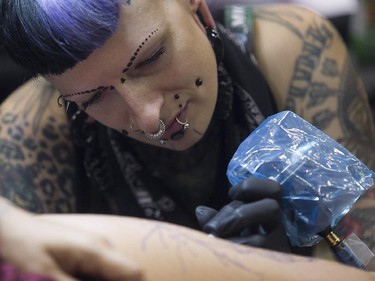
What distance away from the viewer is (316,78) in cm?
142

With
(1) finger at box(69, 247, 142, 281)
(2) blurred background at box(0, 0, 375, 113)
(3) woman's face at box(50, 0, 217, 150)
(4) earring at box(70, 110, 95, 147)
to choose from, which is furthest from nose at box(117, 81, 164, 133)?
(2) blurred background at box(0, 0, 375, 113)

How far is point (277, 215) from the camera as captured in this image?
0.89 metres

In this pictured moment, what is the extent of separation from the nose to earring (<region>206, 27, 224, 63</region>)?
20 centimetres

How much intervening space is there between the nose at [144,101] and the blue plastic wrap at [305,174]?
18cm

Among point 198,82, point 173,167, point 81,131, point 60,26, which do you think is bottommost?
point 173,167

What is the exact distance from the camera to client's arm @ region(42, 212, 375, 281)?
76 cm

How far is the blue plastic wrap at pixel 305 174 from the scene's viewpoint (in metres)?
0.93

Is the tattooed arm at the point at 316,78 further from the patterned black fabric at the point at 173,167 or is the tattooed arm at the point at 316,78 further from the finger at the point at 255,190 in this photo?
the finger at the point at 255,190

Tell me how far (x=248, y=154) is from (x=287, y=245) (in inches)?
5.3

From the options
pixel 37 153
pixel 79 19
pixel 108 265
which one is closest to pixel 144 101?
pixel 79 19

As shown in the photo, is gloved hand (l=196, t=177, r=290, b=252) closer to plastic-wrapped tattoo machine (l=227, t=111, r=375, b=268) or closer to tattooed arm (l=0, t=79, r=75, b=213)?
plastic-wrapped tattoo machine (l=227, t=111, r=375, b=268)

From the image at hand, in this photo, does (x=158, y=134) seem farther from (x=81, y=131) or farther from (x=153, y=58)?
(x=81, y=131)

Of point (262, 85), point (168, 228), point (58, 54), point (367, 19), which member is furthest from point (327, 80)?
point (367, 19)

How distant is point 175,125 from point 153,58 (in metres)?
0.13
